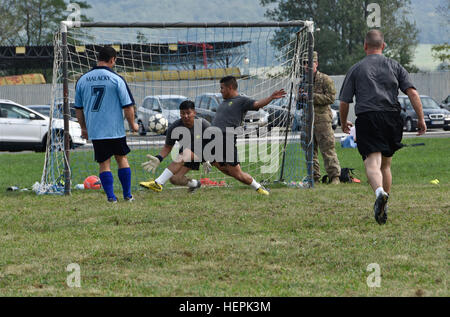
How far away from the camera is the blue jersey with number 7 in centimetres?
858

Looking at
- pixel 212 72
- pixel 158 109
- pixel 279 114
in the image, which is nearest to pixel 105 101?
pixel 279 114

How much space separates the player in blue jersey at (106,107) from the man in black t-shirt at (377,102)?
278 centimetres

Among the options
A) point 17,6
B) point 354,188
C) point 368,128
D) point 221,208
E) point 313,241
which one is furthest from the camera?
point 17,6

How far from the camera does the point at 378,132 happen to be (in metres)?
7.07

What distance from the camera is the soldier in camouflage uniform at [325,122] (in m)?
10.8

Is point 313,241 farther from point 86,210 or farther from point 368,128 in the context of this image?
point 86,210

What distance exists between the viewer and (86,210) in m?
8.19

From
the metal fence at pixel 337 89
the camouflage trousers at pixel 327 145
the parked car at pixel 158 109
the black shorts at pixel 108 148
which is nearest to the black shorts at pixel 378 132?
the black shorts at pixel 108 148

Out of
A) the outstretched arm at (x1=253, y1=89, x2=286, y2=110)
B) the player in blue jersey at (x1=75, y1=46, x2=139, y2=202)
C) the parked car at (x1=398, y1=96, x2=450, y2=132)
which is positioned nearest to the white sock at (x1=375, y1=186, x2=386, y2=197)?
the outstretched arm at (x1=253, y1=89, x2=286, y2=110)

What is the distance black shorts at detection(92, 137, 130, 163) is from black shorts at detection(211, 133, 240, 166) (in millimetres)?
1349

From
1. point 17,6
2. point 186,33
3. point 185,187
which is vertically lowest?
point 185,187

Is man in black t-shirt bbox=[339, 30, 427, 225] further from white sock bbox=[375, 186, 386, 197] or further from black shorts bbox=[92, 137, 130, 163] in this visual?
black shorts bbox=[92, 137, 130, 163]

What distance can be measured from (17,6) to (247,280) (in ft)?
193
